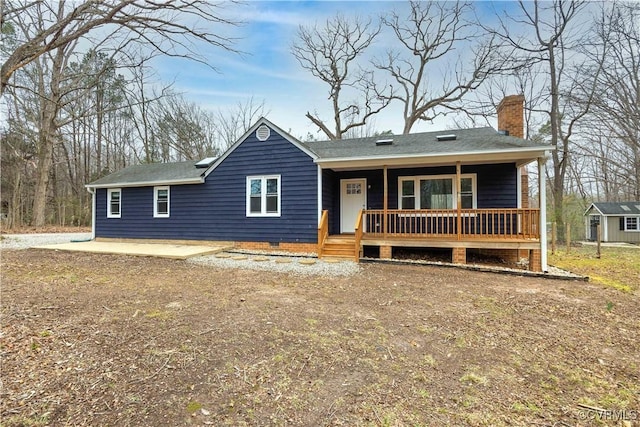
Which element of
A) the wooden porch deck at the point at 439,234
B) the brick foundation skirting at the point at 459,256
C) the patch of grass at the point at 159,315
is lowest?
the patch of grass at the point at 159,315

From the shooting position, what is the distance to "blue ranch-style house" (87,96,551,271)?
28.6ft

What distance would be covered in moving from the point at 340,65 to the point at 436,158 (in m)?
17.8

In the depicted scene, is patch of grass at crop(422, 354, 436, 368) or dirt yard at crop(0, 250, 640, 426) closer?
dirt yard at crop(0, 250, 640, 426)

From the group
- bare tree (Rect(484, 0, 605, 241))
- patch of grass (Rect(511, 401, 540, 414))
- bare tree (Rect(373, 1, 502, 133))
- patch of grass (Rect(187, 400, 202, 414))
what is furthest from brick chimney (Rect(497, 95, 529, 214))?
patch of grass (Rect(187, 400, 202, 414))

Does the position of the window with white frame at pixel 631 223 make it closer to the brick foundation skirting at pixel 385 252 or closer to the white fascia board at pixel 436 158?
the white fascia board at pixel 436 158

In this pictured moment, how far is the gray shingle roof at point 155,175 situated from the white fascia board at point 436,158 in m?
5.38

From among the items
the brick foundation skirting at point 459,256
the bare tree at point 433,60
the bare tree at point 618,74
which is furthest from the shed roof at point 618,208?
the brick foundation skirting at point 459,256

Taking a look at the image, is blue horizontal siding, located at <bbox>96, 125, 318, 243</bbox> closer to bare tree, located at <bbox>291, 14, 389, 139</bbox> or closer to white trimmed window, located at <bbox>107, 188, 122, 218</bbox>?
white trimmed window, located at <bbox>107, 188, 122, 218</bbox>

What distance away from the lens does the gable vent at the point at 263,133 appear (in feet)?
35.1

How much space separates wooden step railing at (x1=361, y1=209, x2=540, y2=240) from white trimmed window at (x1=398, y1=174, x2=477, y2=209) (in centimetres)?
54

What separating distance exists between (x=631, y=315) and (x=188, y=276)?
797 cm

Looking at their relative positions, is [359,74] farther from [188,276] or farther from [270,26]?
[188,276]

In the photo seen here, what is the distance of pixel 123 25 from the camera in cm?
510

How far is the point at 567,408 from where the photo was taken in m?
2.51
